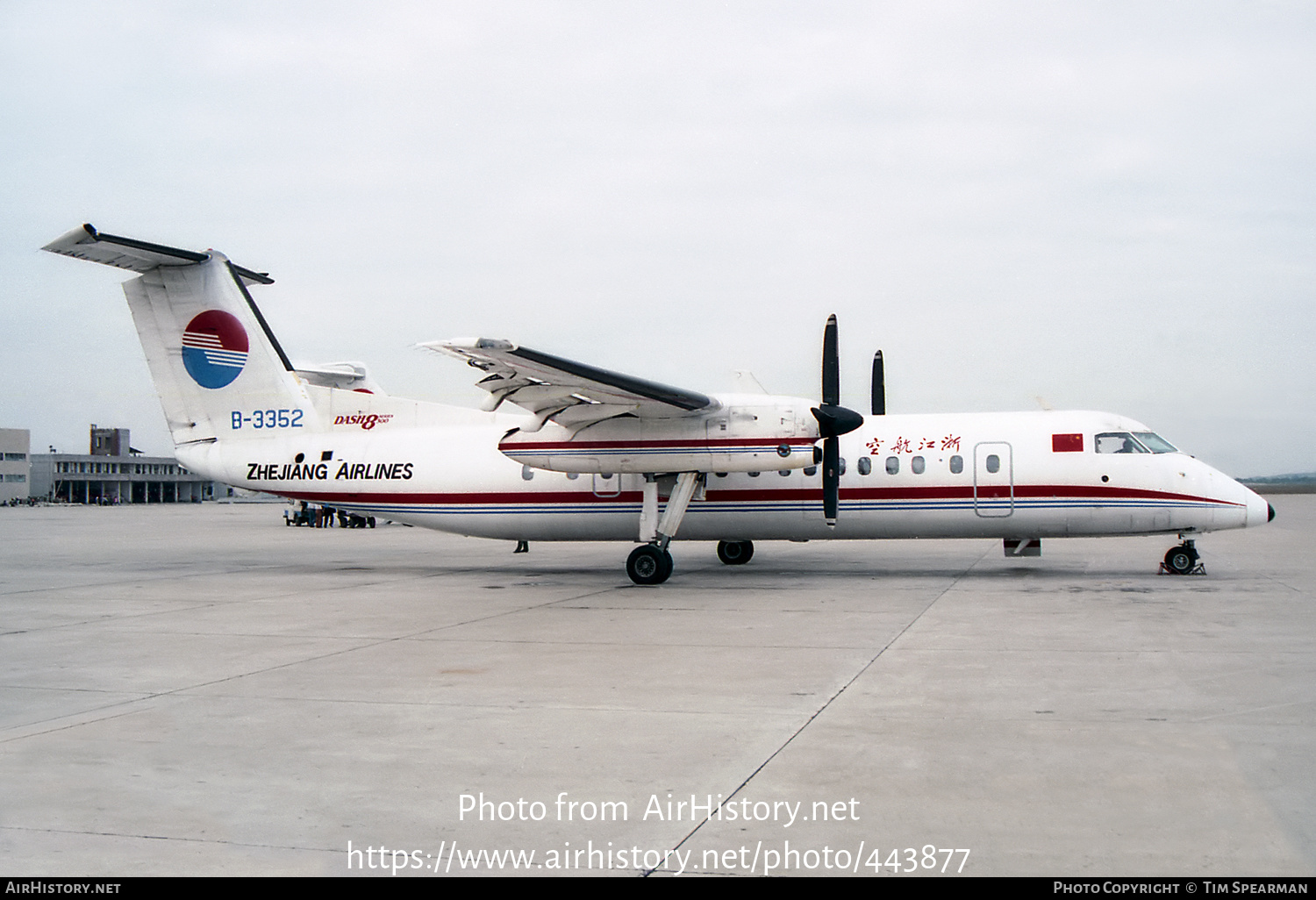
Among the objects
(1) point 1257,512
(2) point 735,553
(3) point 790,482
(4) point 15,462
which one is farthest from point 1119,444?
(4) point 15,462

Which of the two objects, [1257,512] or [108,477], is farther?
[108,477]

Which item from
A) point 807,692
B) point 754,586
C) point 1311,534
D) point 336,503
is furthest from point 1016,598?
point 1311,534

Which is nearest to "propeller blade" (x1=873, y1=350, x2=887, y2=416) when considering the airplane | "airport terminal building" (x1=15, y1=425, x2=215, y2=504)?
the airplane

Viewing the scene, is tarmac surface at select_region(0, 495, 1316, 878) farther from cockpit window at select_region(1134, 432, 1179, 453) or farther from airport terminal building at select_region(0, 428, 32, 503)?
airport terminal building at select_region(0, 428, 32, 503)

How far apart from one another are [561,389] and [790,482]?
456cm

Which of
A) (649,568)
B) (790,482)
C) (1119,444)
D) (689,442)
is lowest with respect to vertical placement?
(649,568)

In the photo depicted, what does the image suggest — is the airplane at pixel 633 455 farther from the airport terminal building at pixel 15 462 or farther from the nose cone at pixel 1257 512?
the airport terminal building at pixel 15 462

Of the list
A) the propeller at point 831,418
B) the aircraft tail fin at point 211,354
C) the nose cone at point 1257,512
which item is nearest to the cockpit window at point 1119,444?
the nose cone at point 1257,512

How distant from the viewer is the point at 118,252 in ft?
57.0

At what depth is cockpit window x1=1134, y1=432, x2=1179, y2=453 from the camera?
1658 centimetres

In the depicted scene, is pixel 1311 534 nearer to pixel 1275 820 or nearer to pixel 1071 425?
pixel 1071 425

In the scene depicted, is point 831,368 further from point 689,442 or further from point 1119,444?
point 1119,444

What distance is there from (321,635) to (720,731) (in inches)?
242

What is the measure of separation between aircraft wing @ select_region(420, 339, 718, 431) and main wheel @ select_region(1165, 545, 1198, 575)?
8217 millimetres
